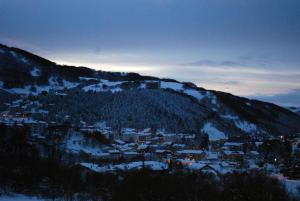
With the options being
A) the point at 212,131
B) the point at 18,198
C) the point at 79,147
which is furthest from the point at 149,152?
the point at 212,131

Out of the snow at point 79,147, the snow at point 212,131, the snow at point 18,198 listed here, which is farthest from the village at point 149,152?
the snow at point 212,131

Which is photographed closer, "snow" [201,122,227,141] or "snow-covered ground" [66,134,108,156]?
"snow-covered ground" [66,134,108,156]

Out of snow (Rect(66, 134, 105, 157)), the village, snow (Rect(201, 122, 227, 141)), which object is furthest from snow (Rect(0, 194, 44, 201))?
snow (Rect(201, 122, 227, 141))

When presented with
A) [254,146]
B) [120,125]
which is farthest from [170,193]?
[120,125]

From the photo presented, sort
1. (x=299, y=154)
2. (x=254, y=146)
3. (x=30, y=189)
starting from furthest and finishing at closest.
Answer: (x=254, y=146) → (x=299, y=154) → (x=30, y=189)

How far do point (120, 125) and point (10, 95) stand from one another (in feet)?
196

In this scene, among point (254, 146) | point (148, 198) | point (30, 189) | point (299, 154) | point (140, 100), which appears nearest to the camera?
point (148, 198)

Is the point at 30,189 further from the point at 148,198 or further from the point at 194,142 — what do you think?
the point at 194,142

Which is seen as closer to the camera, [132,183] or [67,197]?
[132,183]

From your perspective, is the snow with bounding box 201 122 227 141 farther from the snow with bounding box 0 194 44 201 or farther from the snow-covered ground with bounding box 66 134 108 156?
the snow with bounding box 0 194 44 201

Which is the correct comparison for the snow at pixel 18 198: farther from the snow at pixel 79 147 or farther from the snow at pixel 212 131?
the snow at pixel 212 131

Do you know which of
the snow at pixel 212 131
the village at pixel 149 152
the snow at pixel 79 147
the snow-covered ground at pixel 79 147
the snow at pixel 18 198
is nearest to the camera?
the snow at pixel 18 198

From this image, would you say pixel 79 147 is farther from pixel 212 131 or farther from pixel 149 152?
pixel 212 131

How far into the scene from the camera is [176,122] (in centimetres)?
17825
